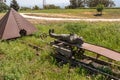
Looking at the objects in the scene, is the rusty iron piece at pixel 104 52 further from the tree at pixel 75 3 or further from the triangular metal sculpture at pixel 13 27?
the tree at pixel 75 3

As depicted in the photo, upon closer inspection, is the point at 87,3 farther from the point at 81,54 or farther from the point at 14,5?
the point at 81,54

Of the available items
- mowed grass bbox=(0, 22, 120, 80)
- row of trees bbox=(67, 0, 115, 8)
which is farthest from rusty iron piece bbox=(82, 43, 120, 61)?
row of trees bbox=(67, 0, 115, 8)

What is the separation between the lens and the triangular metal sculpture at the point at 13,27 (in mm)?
14203

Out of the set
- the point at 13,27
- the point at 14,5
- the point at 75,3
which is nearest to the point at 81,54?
the point at 13,27

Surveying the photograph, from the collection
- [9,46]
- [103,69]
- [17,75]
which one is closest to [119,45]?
[103,69]

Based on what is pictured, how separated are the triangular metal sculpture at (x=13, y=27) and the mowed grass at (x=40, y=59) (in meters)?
0.36

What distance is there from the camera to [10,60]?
1055 cm

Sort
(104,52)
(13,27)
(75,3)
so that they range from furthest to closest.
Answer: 1. (75,3)
2. (13,27)
3. (104,52)

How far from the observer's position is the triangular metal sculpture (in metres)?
14.2

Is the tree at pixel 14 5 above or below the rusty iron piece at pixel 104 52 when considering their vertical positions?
above

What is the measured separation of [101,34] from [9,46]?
560 cm

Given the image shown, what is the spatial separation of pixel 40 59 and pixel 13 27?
4.65 m

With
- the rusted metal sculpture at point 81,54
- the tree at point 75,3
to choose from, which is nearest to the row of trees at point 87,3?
the tree at point 75,3

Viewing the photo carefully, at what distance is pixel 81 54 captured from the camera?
35.8 feet
